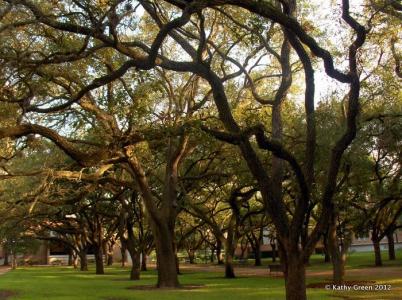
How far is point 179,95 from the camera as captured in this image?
80.8ft

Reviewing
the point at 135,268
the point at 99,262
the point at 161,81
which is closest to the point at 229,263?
the point at 135,268

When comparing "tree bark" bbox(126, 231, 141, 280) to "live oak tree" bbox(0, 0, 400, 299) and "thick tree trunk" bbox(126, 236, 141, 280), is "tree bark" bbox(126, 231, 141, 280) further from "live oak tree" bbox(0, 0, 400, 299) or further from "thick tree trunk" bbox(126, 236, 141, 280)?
"live oak tree" bbox(0, 0, 400, 299)

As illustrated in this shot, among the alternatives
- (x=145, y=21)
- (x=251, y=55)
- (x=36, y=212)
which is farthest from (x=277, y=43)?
(x=36, y=212)

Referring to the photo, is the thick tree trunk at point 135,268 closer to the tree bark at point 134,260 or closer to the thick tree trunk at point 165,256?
the tree bark at point 134,260

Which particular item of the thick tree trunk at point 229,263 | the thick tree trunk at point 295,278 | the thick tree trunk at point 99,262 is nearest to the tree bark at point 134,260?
the thick tree trunk at point 229,263

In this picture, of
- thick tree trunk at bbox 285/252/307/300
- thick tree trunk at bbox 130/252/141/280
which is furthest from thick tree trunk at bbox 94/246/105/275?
thick tree trunk at bbox 285/252/307/300

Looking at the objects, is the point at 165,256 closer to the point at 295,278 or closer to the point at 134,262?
the point at 134,262

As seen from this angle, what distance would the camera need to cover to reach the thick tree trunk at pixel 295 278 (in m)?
12.0

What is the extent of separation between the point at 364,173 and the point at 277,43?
19.2 ft

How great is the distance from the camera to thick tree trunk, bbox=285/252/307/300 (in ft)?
39.3

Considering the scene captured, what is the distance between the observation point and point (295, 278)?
472 inches

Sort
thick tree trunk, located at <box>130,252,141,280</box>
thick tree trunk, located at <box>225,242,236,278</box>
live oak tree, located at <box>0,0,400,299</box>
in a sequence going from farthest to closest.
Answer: thick tree trunk, located at <box>225,242,236,278</box>
thick tree trunk, located at <box>130,252,141,280</box>
live oak tree, located at <box>0,0,400,299</box>

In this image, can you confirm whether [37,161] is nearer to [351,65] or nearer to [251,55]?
[251,55]

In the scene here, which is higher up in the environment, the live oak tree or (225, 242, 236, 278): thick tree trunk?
the live oak tree
